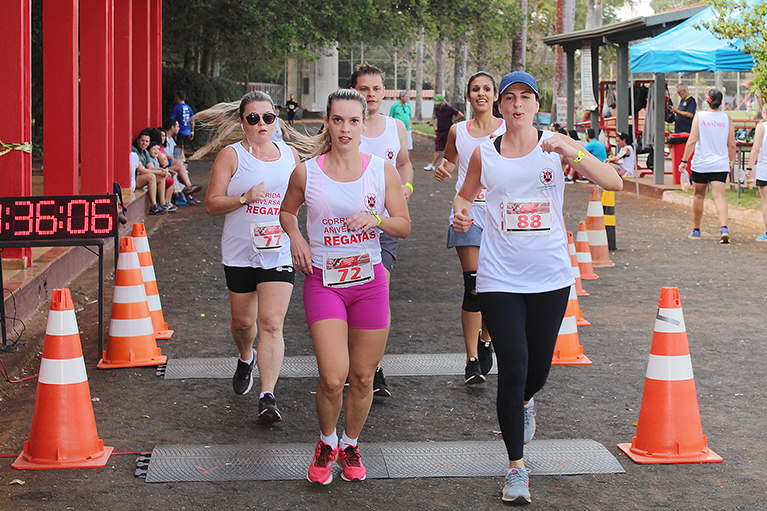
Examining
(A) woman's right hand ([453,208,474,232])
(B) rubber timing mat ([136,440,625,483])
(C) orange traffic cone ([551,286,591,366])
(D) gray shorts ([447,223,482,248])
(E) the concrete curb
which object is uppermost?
(E) the concrete curb

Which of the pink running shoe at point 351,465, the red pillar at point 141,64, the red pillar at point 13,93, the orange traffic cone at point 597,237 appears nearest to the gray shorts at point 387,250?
the pink running shoe at point 351,465

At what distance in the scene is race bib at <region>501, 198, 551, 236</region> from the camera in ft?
15.0

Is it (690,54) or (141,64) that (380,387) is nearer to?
(690,54)

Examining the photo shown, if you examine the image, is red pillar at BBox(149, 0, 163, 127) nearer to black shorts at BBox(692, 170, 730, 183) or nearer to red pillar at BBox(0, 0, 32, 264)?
red pillar at BBox(0, 0, 32, 264)

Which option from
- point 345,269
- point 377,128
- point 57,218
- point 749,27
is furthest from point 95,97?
point 749,27

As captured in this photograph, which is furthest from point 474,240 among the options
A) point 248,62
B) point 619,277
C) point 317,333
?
point 248,62

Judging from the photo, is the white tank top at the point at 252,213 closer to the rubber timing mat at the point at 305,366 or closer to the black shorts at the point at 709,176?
the rubber timing mat at the point at 305,366

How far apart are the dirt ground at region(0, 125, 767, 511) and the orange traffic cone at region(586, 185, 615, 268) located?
26 cm

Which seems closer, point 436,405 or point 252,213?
point 252,213

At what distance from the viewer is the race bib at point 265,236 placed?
5.62 meters

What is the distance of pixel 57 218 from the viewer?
265 inches

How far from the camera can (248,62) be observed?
184 feet

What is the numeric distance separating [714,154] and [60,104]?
883 cm

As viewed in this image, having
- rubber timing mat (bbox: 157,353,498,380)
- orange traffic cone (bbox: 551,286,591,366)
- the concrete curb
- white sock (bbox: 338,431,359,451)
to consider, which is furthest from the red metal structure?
the concrete curb
